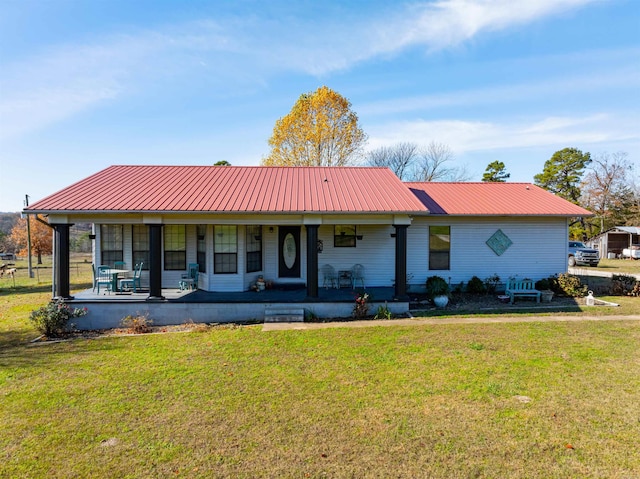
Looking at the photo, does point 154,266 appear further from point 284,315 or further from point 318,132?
point 318,132

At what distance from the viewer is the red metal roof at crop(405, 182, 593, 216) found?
13.7 metres

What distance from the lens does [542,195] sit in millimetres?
15633

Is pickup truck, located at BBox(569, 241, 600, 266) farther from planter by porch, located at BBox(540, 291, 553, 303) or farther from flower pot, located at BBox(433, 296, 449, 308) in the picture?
flower pot, located at BBox(433, 296, 449, 308)

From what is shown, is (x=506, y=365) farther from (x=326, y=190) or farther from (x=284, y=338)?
(x=326, y=190)

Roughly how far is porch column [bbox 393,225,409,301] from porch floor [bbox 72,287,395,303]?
0.40m

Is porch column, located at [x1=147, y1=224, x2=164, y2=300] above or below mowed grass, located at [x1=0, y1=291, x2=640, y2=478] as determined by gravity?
above

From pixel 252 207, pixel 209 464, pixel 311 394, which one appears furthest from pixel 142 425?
pixel 252 207

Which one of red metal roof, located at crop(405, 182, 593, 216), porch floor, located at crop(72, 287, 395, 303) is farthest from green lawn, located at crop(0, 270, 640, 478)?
red metal roof, located at crop(405, 182, 593, 216)

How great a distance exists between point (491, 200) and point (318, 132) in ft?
53.2

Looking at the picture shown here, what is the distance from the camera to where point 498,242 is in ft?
46.7

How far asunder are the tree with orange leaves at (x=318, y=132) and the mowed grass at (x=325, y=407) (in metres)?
21.9

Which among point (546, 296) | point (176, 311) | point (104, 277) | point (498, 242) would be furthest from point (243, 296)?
point (546, 296)

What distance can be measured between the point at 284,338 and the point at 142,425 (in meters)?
4.19

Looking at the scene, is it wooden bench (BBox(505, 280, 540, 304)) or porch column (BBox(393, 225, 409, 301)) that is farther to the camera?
wooden bench (BBox(505, 280, 540, 304))
